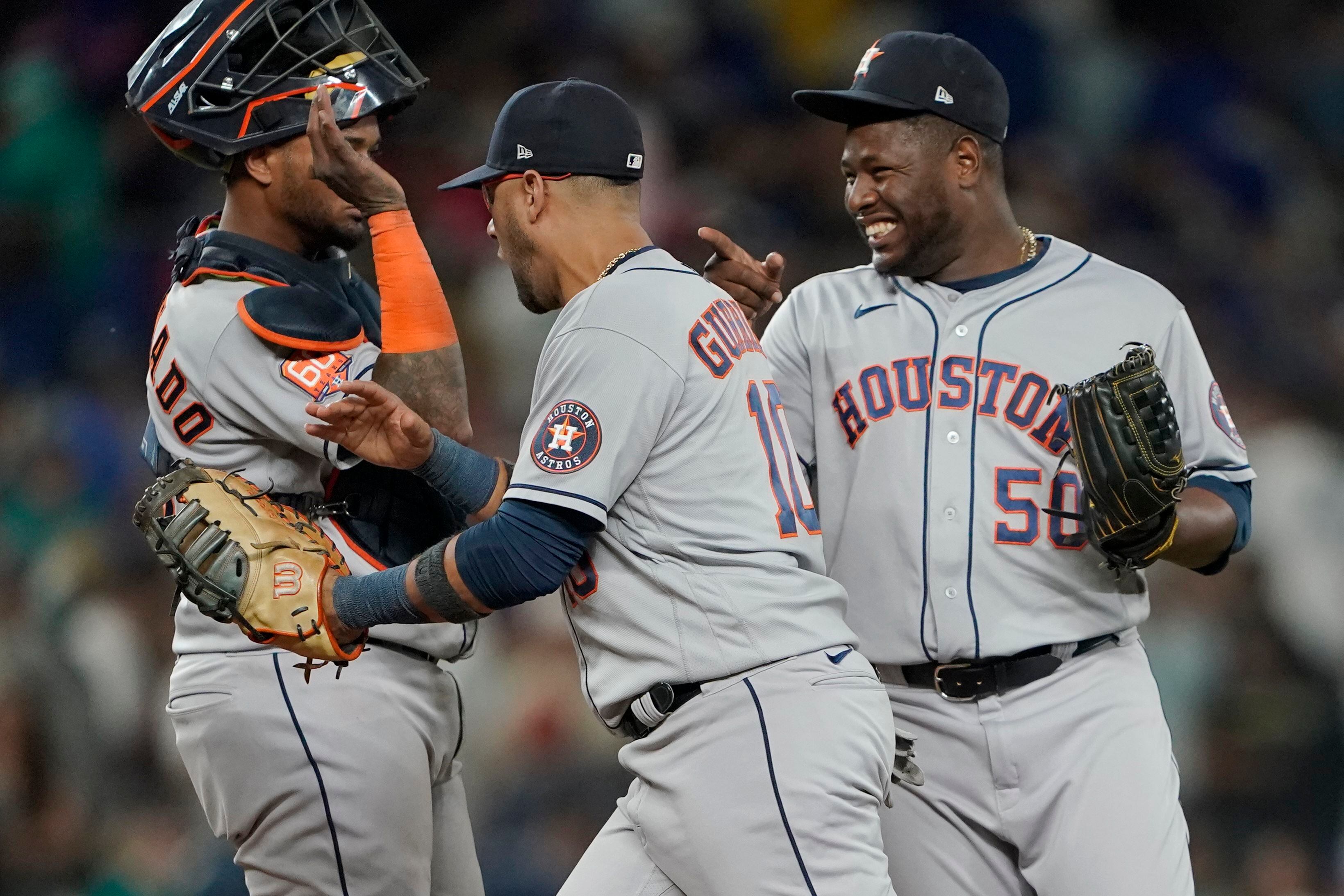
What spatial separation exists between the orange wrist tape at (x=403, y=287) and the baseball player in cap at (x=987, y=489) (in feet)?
1.96

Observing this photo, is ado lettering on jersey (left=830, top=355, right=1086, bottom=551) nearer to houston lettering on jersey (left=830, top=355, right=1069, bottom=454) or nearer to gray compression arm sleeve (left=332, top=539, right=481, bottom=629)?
houston lettering on jersey (left=830, top=355, right=1069, bottom=454)

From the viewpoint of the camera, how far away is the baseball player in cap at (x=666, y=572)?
7.79 feet

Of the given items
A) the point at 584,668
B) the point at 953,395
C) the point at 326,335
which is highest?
the point at 326,335

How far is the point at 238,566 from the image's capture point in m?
2.49

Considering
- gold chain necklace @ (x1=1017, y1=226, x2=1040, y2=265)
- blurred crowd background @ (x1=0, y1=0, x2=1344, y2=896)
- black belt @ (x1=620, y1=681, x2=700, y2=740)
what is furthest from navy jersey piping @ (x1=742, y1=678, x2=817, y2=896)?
blurred crowd background @ (x1=0, y1=0, x2=1344, y2=896)

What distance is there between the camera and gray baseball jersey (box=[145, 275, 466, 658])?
2.69 meters

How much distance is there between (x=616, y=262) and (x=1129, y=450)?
956 mm

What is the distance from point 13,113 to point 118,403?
1.66 meters

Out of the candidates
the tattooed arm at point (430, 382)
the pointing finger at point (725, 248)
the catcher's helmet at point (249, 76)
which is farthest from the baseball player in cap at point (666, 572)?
the catcher's helmet at point (249, 76)

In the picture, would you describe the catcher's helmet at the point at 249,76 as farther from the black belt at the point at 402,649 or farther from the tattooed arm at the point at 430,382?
the black belt at the point at 402,649

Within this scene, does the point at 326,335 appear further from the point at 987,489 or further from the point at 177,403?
the point at 987,489

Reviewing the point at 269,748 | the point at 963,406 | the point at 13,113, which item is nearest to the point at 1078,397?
the point at 963,406

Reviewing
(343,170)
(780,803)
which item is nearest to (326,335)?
(343,170)

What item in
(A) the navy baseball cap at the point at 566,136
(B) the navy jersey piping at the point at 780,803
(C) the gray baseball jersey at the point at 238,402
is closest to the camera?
(B) the navy jersey piping at the point at 780,803
